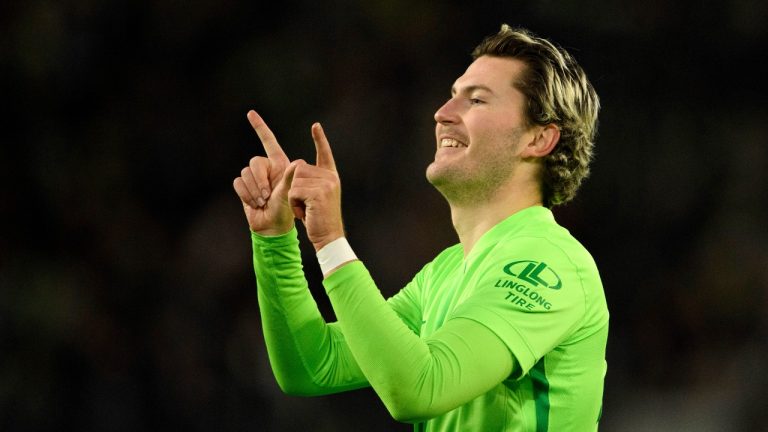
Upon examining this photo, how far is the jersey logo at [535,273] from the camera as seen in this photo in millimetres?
1877

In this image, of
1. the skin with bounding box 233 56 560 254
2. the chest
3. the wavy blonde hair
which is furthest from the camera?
the wavy blonde hair

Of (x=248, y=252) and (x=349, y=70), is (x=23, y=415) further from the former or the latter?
(x=349, y=70)

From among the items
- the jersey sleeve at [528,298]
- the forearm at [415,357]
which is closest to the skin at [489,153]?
the jersey sleeve at [528,298]

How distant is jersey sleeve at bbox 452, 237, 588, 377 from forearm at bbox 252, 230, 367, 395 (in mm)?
Result: 537

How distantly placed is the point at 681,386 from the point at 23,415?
3.09 meters

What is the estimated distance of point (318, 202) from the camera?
1.86 meters

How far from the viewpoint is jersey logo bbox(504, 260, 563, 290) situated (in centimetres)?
188

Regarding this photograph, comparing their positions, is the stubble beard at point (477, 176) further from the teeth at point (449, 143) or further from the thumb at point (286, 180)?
the thumb at point (286, 180)

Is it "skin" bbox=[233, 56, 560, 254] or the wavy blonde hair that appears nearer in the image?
"skin" bbox=[233, 56, 560, 254]

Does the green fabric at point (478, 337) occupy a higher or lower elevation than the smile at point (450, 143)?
lower

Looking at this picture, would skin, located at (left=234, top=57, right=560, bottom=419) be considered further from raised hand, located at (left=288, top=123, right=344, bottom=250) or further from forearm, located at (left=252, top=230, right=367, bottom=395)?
raised hand, located at (left=288, top=123, right=344, bottom=250)

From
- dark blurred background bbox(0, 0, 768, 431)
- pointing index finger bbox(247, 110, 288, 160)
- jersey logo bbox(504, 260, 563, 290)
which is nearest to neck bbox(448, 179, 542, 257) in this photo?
jersey logo bbox(504, 260, 563, 290)

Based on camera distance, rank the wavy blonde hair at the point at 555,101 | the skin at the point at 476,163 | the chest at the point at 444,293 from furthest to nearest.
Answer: the wavy blonde hair at the point at 555,101 → the skin at the point at 476,163 → the chest at the point at 444,293

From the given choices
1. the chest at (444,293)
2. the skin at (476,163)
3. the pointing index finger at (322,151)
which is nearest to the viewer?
the pointing index finger at (322,151)
